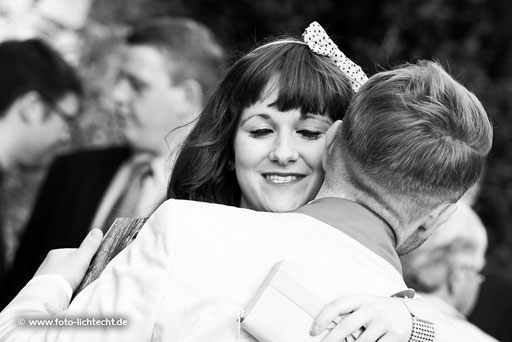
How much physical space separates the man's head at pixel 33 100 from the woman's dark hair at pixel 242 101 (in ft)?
7.26

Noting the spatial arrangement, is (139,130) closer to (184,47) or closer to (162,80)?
(162,80)

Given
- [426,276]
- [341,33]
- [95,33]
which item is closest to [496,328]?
[426,276]

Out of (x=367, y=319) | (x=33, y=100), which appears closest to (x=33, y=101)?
(x=33, y=100)

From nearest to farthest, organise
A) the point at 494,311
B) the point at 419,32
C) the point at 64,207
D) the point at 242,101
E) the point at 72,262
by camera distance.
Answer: the point at 72,262 → the point at 242,101 → the point at 64,207 → the point at 494,311 → the point at 419,32

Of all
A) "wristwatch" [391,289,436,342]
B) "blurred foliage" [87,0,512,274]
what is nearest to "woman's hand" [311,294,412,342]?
"wristwatch" [391,289,436,342]

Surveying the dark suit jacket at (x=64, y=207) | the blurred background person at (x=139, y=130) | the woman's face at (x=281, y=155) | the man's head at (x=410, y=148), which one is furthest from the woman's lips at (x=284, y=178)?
the dark suit jacket at (x=64, y=207)

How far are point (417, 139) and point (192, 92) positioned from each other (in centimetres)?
303

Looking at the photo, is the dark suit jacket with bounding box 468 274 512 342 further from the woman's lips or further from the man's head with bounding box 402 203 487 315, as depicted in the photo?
the woman's lips

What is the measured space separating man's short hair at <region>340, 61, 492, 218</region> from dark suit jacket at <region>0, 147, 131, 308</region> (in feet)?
10.2

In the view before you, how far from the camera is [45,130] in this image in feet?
18.1

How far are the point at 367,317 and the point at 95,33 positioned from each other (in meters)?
5.60

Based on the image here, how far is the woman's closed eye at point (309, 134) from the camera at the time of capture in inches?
118

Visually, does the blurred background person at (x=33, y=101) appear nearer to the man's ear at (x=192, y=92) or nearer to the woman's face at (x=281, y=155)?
the man's ear at (x=192, y=92)

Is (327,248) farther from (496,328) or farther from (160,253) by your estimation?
(496,328)
